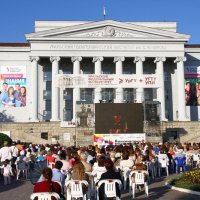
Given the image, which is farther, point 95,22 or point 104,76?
point 95,22

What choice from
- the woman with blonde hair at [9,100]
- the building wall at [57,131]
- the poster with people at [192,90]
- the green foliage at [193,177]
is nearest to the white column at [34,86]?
the building wall at [57,131]

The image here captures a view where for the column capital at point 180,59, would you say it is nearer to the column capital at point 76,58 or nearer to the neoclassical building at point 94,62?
the neoclassical building at point 94,62

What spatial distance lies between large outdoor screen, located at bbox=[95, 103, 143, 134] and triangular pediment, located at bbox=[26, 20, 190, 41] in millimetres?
19815

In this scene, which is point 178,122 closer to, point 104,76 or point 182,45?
point 182,45

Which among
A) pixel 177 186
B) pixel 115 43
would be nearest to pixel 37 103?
pixel 115 43

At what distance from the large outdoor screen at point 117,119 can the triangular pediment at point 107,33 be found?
19.8 metres

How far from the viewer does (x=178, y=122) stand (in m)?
55.9

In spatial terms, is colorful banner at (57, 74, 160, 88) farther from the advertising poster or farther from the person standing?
the person standing

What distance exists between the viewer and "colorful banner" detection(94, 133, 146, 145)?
38719 mm

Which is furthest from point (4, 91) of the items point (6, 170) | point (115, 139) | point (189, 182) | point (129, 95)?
point (189, 182)

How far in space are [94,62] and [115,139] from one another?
21.7 m

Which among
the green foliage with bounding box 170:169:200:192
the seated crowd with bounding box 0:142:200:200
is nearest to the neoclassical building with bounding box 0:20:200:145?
the seated crowd with bounding box 0:142:200:200

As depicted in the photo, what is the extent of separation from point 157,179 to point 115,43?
131 feet

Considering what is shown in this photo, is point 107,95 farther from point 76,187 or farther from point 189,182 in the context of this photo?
point 76,187
